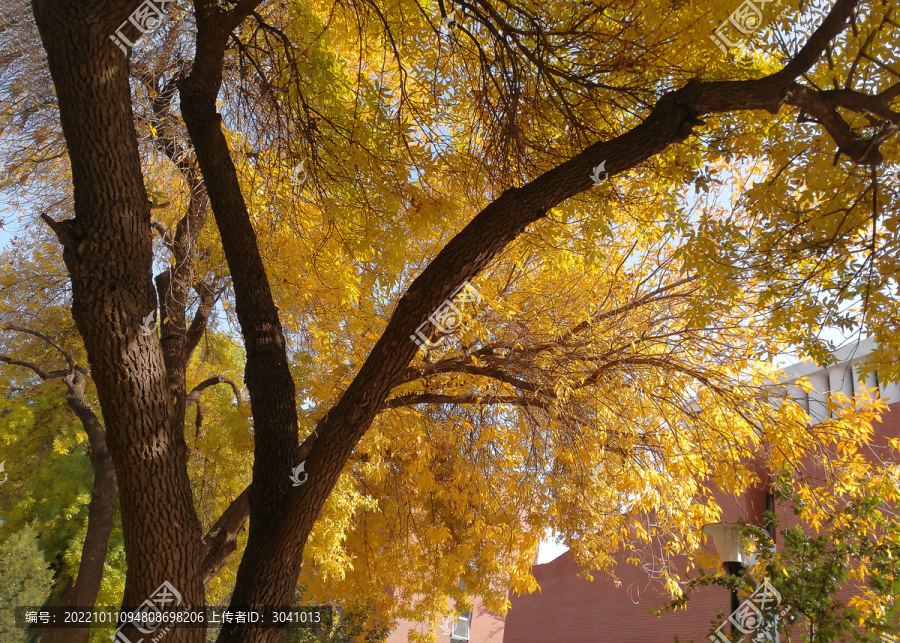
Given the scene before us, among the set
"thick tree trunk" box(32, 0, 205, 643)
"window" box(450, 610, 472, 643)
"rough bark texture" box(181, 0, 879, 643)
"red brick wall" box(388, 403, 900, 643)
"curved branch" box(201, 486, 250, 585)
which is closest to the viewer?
"thick tree trunk" box(32, 0, 205, 643)

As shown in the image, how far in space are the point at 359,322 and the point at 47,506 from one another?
11.6 meters

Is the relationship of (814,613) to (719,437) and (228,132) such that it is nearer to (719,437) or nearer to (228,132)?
(719,437)

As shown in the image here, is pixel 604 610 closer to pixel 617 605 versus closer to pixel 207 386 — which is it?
pixel 617 605

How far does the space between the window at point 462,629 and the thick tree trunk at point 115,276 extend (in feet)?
66.3

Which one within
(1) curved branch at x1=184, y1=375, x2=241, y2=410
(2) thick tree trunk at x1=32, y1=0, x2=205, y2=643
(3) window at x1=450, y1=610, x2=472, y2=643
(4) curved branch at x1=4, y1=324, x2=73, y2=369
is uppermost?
(4) curved branch at x1=4, y1=324, x2=73, y2=369

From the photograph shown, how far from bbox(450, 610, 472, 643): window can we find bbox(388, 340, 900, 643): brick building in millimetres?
31

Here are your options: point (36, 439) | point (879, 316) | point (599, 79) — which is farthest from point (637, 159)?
point (36, 439)

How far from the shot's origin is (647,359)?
18.1 feet

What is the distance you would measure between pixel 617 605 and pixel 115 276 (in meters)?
15.6

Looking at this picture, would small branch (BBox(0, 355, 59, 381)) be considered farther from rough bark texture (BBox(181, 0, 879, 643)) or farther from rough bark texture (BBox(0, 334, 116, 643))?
rough bark texture (BBox(181, 0, 879, 643))

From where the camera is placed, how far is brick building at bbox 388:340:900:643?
433 inches

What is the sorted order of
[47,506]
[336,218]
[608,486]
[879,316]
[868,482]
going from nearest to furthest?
[879,316]
[336,218]
[868,482]
[608,486]
[47,506]

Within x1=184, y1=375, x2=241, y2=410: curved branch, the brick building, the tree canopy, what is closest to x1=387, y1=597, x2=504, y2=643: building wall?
the brick building

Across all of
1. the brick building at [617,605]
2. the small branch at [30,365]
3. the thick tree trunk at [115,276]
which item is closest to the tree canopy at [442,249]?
the thick tree trunk at [115,276]
